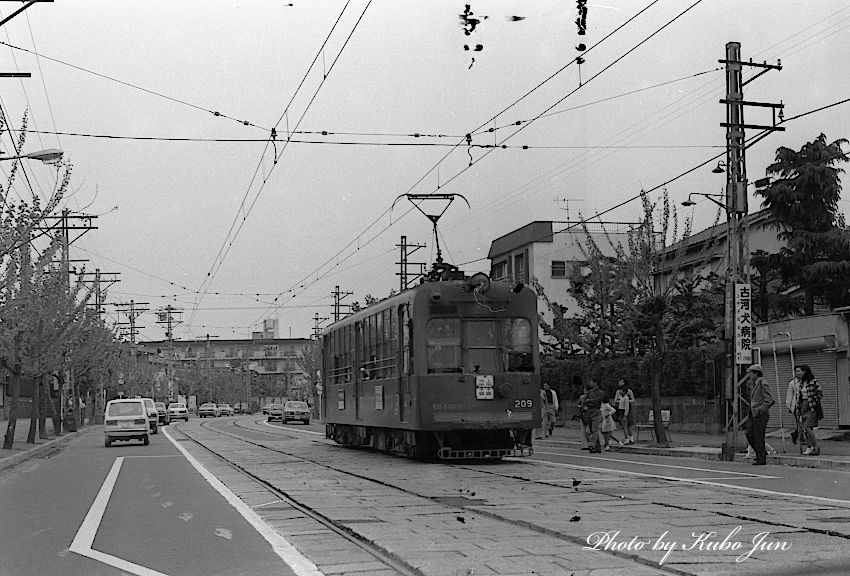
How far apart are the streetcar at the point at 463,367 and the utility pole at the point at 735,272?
4.05 meters

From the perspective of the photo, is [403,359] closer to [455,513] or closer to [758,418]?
[758,418]

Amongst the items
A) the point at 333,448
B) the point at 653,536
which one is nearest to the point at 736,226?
the point at 333,448

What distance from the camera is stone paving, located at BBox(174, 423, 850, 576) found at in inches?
345

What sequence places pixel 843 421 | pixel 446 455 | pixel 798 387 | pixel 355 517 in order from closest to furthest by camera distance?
pixel 355 517 → pixel 446 455 → pixel 798 387 → pixel 843 421

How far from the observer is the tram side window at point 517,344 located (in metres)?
21.8

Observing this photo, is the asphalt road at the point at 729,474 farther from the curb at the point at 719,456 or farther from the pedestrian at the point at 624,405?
the pedestrian at the point at 624,405

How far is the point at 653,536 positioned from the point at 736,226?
14393 millimetres

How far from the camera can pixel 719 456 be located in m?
23.4

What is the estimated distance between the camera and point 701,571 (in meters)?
8.23

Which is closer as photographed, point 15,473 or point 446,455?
point 446,455

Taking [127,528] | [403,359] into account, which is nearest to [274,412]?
[403,359]

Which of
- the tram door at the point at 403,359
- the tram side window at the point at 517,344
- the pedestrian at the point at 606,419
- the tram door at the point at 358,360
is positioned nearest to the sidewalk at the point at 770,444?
the pedestrian at the point at 606,419

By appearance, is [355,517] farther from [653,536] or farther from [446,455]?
[446,455]

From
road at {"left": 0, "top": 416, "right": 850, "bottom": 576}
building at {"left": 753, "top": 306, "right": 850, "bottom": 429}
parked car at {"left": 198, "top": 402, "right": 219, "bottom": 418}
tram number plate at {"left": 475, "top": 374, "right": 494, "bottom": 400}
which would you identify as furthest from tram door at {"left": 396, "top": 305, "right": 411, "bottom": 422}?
parked car at {"left": 198, "top": 402, "right": 219, "bottom": 418}
